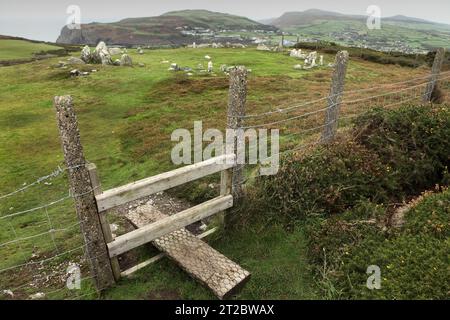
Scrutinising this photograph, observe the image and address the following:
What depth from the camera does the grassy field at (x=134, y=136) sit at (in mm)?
6332

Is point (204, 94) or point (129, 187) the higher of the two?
point (129, 187)

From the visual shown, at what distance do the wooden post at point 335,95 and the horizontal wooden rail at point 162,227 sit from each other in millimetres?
3528

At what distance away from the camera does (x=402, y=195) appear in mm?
7723

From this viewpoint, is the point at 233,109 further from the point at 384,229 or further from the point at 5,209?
the point at 5,209

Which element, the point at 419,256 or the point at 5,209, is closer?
the point at 419,256

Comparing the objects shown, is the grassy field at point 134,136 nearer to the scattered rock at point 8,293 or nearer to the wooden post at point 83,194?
the scattered rock at point 8,293

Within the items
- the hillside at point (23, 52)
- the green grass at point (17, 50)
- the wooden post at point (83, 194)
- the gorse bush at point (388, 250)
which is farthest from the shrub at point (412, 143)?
the green grass at point (17, 50)

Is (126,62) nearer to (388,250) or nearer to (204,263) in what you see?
(204,263)

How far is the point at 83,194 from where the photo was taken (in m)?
5.33

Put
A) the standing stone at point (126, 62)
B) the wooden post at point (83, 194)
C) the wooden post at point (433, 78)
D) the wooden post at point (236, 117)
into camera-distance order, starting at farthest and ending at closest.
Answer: the standing stone at point (126, 62), the wooden post at point (433, 78), the wooden post at point (236, 117), the wooden post at point (83, 194)

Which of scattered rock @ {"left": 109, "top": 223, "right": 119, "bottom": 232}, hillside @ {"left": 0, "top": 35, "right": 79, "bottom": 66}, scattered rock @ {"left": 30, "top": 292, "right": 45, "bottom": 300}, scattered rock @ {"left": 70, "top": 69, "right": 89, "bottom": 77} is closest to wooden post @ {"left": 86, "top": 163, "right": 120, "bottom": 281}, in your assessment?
scattered rock @ {"left": 30, "top": 292, "right": 45, "bottom": 300}

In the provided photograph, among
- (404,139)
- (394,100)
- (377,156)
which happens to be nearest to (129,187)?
(377,156)

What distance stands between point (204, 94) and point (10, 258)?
16030 mm

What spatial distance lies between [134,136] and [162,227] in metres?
9.58
